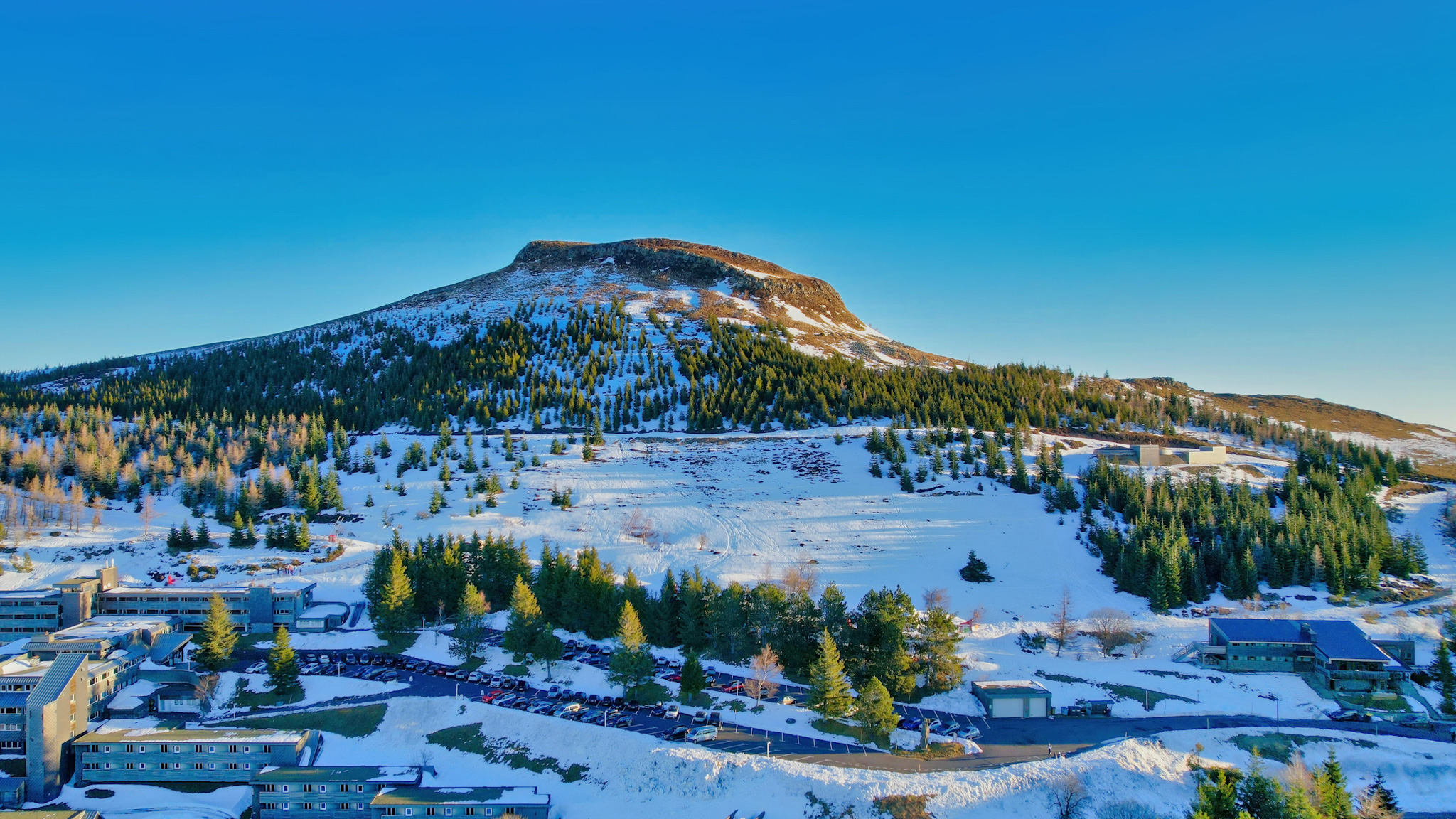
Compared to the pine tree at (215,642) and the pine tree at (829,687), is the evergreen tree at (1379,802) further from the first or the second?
the pine tree at (215,642)

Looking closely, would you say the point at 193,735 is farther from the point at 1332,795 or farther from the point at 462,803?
the point at 1332,795

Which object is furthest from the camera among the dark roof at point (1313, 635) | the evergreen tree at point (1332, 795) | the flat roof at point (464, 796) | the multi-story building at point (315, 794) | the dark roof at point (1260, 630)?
the dark roof at point (1260, 630)

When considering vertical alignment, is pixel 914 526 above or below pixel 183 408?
below

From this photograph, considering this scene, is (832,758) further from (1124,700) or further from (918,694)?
(1124,700)

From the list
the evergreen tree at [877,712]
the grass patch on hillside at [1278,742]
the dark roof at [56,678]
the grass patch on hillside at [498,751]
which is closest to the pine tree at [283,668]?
the dark roof at [56,678]

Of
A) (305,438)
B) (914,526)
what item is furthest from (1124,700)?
(305,438)

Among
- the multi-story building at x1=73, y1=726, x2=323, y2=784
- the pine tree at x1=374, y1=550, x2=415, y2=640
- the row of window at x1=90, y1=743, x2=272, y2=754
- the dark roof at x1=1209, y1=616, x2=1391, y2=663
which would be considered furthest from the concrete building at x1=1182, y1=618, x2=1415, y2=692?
the row of window at x1=90, y1=743, x2=272, y2=754
